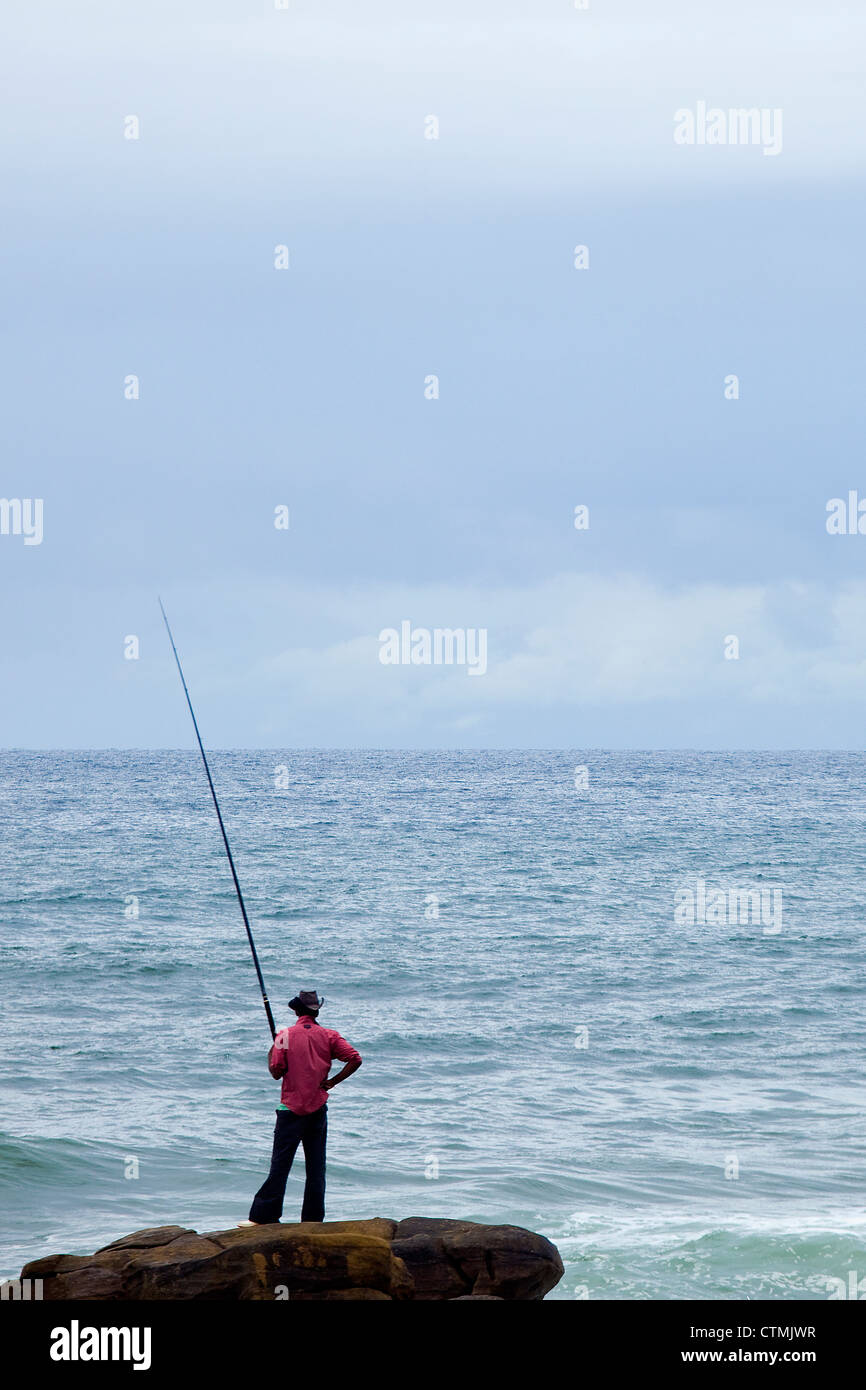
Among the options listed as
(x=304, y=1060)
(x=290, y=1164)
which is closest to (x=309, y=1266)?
(x=290, y=1164)

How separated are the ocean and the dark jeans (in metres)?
3.13

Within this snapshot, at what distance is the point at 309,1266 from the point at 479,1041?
15.3 meters

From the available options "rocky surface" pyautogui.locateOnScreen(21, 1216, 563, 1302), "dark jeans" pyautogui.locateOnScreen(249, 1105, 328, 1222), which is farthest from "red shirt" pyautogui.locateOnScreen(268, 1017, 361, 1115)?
"rocky surface" pyautogui.locateOnScreen(21, 1216, 563, 1302)

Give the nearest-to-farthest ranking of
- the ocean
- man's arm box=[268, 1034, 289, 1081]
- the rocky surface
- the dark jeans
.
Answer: the rocky surface
man's arm box=[268, 1034, 289, 1081]
the dark jeans
the ocean

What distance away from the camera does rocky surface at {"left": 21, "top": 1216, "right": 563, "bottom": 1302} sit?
27.6 feet

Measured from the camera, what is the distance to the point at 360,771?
123 meters

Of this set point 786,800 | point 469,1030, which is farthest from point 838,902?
point 786,800

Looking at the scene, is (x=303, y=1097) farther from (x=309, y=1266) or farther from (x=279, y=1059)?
(x=309, y=1266)

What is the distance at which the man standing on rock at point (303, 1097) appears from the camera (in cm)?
964

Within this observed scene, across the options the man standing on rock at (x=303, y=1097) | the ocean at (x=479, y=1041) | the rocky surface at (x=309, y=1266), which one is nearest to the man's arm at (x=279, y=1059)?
the man standing on rock at (x=303, y=1097)

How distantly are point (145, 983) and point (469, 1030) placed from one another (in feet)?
23.9

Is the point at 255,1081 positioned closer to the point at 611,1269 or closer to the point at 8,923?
the point at 611,1269

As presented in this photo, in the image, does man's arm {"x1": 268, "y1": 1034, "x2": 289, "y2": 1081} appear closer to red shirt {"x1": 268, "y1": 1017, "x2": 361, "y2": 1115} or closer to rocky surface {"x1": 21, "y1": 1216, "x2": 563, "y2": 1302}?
red shirt {"x1": 268, "y1": 1017, "x2": 361, "y2": 1115}

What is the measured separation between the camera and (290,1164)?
32.0 ft
